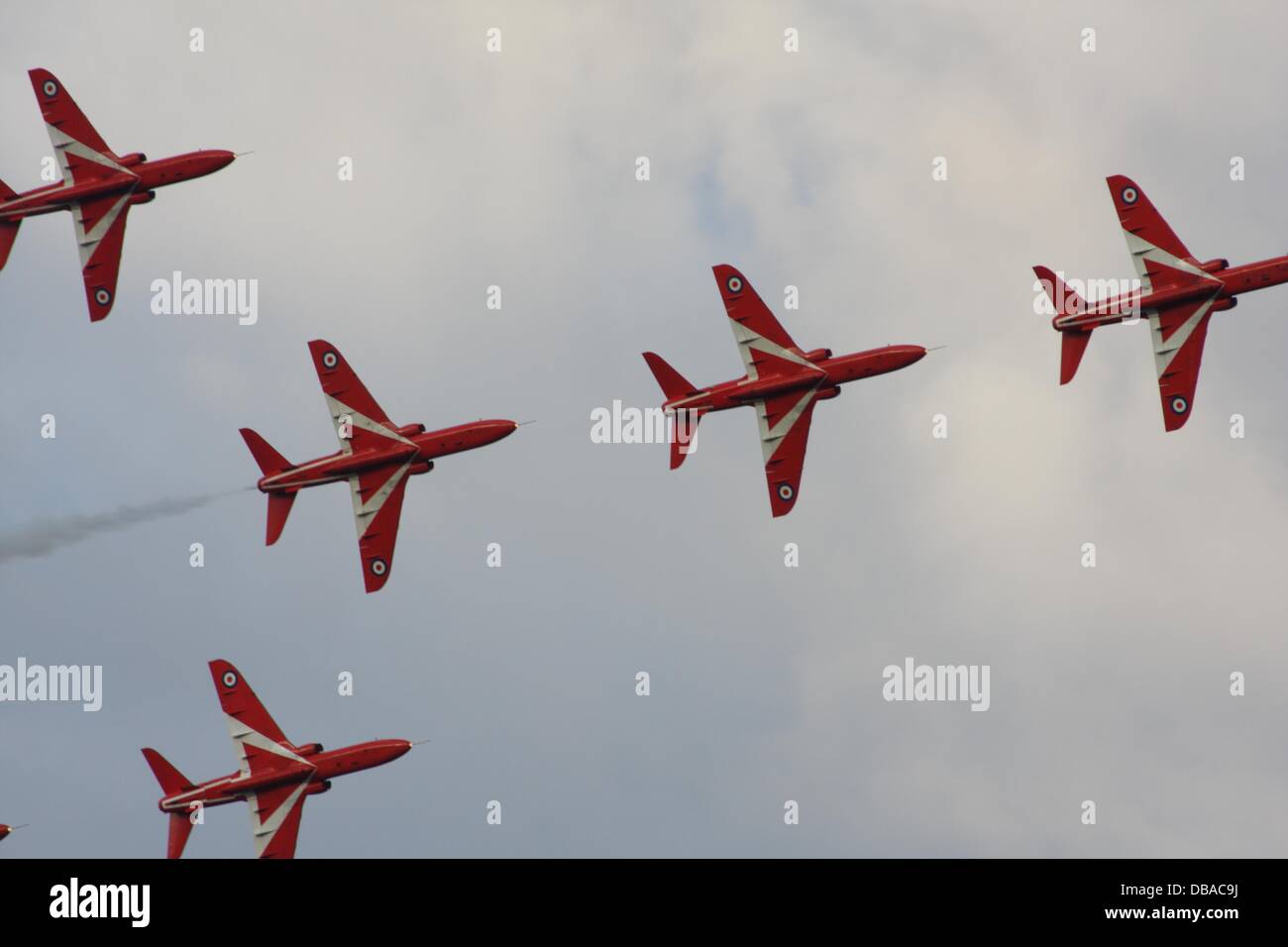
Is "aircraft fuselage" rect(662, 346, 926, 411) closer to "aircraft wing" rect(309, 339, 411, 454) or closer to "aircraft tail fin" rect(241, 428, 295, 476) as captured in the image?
"aircraft wing" rect(309, 339, 411, 454)

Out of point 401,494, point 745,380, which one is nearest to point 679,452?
point 745,380

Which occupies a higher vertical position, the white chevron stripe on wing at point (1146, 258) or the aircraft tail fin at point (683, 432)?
the white chevron stripe on wing at point (1146, 258)

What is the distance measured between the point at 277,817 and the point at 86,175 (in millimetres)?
34458

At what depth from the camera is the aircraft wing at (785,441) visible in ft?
438

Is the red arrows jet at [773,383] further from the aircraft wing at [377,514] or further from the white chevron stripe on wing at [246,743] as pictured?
the white chevron stripe on wing at [246,743]

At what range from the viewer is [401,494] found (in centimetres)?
13388

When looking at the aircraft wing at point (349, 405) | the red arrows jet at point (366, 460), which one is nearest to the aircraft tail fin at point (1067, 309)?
the red arrows jet at point (366, 460)

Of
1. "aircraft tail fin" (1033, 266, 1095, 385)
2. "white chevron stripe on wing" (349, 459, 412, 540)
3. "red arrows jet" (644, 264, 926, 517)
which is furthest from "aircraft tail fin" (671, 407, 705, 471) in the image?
"aircraft tail fin" (1033, 266, 1095, 385)

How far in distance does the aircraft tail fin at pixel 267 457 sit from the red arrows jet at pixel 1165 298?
37987 mm

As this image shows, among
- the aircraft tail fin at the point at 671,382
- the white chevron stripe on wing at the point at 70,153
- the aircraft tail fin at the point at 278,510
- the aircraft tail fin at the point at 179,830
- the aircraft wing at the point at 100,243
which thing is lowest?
the aircraft tail fin at the point at 179,830

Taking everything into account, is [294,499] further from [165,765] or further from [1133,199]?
[1133,199]

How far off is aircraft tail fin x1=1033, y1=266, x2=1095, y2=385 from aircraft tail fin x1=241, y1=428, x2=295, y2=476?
125 ft

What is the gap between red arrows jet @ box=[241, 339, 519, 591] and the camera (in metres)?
131
